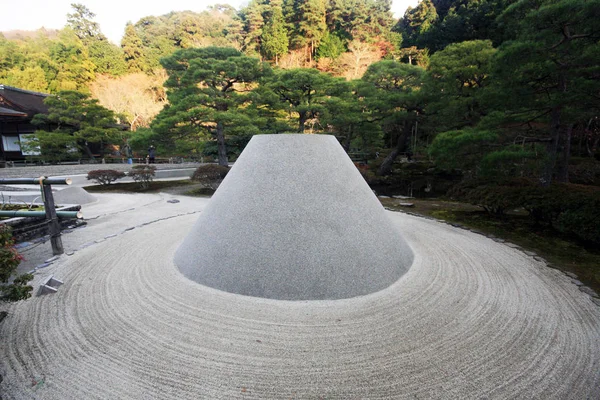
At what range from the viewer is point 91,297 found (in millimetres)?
3928

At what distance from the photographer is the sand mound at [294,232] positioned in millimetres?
3973

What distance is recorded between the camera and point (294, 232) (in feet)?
13.7

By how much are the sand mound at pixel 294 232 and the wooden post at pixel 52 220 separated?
2516mm

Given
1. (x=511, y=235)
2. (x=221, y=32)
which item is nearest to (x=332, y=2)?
(x=221, y=32)

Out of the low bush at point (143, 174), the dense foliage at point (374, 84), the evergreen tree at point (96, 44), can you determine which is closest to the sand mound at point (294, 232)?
the dense foliage at point (374, 84)

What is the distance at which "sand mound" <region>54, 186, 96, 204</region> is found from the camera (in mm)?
10195

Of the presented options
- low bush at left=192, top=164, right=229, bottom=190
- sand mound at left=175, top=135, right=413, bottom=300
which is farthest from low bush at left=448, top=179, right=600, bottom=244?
low bush at left=192, top=164, right=229, bottom=190

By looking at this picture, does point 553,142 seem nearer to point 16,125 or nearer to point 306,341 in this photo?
point 306,341

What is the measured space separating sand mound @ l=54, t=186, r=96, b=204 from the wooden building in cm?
1121

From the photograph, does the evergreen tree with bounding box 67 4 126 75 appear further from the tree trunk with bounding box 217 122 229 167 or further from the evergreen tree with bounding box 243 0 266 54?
the tree trunk with bounding box 217 122 229 167

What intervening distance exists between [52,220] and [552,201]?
33.8 ft

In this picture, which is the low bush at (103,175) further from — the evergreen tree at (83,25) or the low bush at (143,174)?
the evergreen tree at (83,25)

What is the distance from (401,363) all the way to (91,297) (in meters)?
3.90

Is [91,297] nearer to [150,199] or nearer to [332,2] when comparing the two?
[150,199]
